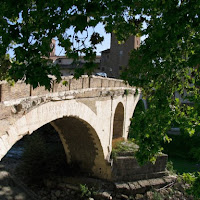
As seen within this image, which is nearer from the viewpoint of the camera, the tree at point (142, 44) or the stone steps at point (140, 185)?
the tree at point (142, 44)

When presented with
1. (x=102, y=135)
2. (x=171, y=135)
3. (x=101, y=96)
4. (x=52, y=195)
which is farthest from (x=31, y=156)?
(x=171, y=135)

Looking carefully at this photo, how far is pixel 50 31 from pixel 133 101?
37.9 ft

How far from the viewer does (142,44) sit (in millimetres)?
4488

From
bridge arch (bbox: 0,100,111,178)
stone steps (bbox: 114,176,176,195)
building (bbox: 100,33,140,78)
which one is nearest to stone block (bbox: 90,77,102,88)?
bridge arch (bbox: 0,100,111,178)

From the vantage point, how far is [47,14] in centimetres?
325

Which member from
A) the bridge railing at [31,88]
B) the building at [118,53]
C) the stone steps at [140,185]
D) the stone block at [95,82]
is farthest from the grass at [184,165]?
the building at [118,53]

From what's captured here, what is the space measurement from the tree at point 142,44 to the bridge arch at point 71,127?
1.23 m

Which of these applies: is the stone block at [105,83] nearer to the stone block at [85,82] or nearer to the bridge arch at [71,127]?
the bridge arch at [71,127]

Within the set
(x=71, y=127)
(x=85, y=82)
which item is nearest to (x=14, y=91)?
(x=85, y=82)

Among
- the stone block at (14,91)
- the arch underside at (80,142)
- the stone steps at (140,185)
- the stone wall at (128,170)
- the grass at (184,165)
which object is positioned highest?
the stone block at (14,91)

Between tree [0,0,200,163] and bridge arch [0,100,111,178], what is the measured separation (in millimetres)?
1228

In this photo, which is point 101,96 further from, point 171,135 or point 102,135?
point 171,135

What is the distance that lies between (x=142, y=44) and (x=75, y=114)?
10.5ft

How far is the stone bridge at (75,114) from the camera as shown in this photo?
15.2ft
